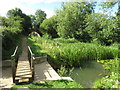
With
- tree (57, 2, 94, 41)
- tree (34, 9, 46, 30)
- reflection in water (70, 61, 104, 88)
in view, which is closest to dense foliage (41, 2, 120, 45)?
tree (57, 2, 94, 41)

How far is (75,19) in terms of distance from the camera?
51.3ft

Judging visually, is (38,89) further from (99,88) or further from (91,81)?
(91,81)

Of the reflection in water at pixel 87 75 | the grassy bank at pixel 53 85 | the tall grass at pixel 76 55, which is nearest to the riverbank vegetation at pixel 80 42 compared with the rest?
the tall grass at pixel 76 55

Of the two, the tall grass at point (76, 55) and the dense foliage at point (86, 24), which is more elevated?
the dense foliage at point (86, 24)

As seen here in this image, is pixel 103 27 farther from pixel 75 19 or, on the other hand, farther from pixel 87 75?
pixel 87 75

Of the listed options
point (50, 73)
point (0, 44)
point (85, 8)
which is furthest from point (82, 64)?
point (85, 8)

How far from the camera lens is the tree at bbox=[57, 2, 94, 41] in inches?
613

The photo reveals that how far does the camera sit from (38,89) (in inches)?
149

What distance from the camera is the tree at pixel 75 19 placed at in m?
15.6

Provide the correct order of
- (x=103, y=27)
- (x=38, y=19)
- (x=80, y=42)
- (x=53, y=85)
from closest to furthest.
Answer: (x=53, y=85), (x=103, y=27), (x=80, y=42), (x=38, y=19)

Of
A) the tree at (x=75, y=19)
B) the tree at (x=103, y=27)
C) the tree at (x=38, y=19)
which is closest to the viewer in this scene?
the tree at (x=103, y=27)

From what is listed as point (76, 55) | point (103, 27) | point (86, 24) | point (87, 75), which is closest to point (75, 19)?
point (86, 24)

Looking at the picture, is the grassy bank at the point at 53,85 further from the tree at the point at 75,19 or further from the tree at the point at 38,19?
the tree at the point at 38,19

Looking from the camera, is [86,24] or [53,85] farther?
[86,24]
